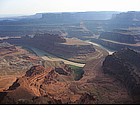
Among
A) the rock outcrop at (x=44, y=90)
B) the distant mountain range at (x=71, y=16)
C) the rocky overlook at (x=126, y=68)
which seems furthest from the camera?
the distant mountain range at (x=71, y=16)

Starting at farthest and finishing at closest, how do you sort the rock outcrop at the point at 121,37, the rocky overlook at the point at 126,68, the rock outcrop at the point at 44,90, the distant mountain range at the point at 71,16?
the distant mountain range at the point at 71,16 < the rock outcrop at the point at 121,37 < the rocky overlook at the point at 126,68 < the rock outcrop at the point at 44,90

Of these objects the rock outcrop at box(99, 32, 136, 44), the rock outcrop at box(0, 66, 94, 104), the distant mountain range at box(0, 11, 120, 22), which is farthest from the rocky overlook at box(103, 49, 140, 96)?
the distant mountain range at box(0, 11, 120, 22)

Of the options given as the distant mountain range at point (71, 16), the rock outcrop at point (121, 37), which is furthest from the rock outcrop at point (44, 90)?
the distant mountain range at point (71, 16)

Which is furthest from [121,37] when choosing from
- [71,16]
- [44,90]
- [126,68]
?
[71,16]

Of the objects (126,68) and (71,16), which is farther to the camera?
(71,16)

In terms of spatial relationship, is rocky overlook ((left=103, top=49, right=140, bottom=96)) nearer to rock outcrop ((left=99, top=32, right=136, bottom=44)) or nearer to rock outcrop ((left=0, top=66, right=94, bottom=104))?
rock outcrop ((left=0, top=66, right=94, bottom=104))

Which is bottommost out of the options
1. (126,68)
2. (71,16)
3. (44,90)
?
(71,16)

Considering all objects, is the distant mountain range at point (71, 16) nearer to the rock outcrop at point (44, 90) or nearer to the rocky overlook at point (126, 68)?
the rocky overlook at point (126, 68)

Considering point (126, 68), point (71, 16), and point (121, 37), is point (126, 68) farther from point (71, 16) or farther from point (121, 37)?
point (71, 16)

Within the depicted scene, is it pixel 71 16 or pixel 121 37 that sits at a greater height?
pixel 71 16
